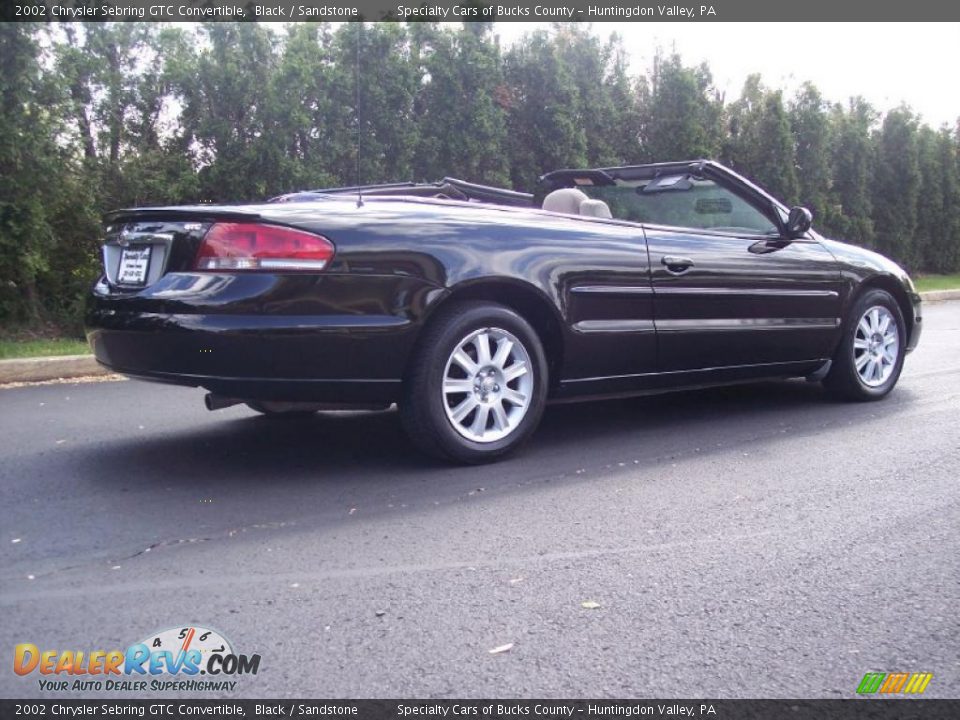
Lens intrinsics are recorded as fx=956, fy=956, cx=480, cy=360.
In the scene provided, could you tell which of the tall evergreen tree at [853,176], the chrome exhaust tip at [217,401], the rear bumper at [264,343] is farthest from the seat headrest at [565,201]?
the tall evergreen tree at [853,176]

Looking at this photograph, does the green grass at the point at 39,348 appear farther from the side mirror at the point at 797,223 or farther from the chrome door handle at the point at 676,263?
the side mirror at the point at 797,223

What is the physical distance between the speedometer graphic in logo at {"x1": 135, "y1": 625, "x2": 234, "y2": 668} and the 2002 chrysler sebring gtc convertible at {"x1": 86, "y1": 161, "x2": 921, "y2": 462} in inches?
55.5

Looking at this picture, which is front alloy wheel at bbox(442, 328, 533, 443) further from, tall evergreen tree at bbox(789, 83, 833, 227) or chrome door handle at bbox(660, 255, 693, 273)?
tall evergreen tree at bbox(789, 83, 833, 227)

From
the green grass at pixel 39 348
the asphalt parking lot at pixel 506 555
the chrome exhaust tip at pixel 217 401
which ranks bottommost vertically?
the asphalt parking lot at pixel 506 555

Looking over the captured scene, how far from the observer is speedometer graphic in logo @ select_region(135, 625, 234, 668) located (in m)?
2.44

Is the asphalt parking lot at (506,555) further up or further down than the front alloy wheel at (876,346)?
further down

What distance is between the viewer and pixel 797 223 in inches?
221

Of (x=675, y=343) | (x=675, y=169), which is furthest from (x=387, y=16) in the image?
(x=675, y=343)

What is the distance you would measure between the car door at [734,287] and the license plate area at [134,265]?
2424 mm

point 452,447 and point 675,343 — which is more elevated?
point 675,343

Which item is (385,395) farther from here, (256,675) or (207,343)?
(256,675)

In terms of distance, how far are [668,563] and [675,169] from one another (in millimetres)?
3199

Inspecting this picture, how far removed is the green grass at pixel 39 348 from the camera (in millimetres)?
7969

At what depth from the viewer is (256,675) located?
7.63 feet
